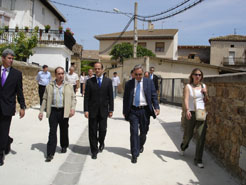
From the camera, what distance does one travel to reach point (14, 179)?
149 inches

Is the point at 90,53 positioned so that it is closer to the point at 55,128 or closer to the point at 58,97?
the point at 58,97

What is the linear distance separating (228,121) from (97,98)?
93.9 inches

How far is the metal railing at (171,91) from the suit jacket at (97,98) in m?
9.87

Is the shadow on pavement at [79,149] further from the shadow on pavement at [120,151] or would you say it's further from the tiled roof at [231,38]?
the tiled roof at [231,38]

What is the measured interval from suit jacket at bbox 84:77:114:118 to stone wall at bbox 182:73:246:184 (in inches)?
83.9

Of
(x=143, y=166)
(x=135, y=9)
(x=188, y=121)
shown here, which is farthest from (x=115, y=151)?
(x=135, y=9)

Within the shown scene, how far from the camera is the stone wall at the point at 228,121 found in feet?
12.7

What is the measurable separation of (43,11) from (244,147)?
26961 mm

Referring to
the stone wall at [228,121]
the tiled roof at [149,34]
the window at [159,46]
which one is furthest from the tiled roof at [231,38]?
the stone wall at [228,121]

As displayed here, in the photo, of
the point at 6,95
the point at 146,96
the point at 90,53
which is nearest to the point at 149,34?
the point at 90,53

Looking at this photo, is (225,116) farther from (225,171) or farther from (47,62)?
(47,62)

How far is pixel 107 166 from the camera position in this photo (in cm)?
450

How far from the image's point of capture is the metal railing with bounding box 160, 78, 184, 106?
1501 cm

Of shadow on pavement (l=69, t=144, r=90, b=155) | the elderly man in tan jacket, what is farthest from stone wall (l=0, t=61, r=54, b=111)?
the elderly man in tan jacket
